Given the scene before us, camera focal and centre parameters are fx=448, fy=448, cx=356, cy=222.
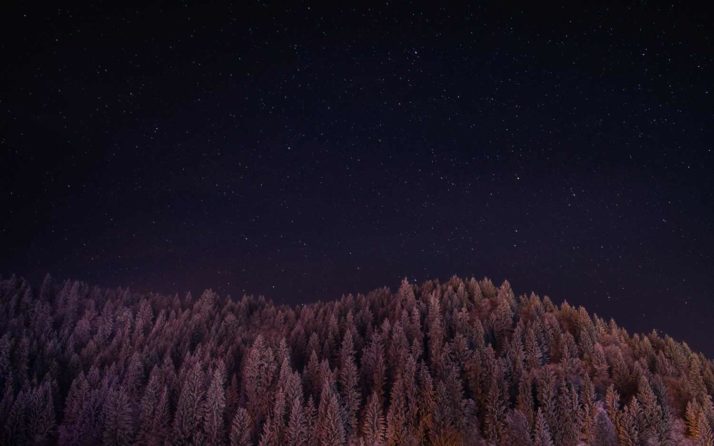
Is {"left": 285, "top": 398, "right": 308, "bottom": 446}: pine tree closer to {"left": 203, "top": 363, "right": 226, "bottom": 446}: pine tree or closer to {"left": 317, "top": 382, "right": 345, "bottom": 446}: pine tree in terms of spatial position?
{"left": 317, "top": 382, "right": 345, "bottom": 446}: pine tree

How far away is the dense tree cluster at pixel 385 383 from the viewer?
73.3 meters

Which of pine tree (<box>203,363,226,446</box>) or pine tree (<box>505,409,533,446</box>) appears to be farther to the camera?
pine tree (<box>203,363,226,446</box>)

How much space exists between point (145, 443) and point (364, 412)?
38111 mm

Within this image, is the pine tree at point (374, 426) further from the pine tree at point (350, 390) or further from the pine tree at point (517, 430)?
the pine tree at point (517, 430)

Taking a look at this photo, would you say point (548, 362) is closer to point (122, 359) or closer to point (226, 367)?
point (226, 367)

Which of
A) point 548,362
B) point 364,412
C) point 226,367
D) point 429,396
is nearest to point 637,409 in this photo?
point 548,362

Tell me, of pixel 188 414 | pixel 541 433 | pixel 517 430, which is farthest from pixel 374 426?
pixel 188 414

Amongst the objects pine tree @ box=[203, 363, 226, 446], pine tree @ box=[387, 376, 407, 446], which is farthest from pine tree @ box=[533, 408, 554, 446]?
pine tree @ box=[203, 363, 226, 446]

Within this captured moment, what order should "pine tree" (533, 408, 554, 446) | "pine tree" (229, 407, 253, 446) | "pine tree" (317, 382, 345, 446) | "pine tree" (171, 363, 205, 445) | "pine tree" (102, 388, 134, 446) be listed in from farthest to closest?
"pine tree" (102, 388, 134, 446) → "pine tree" (171, 363, 205, 445) → "pine tree" (229, 407, 253, 446) → "pine tree" (317, 382, 345, 446) → "pine tree" (533, 408, 554, 446)

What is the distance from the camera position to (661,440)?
69000 millimetres

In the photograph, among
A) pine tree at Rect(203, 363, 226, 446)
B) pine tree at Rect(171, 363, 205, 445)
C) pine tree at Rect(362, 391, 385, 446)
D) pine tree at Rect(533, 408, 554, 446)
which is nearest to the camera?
pine tree at Rect(533, 408, 554, 446)

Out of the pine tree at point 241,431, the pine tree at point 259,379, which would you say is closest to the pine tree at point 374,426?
the pine tree at point 241,431

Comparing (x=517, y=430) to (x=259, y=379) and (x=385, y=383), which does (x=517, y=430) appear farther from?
(x=259, y=379)

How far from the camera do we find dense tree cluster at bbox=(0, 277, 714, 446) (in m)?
73.3
